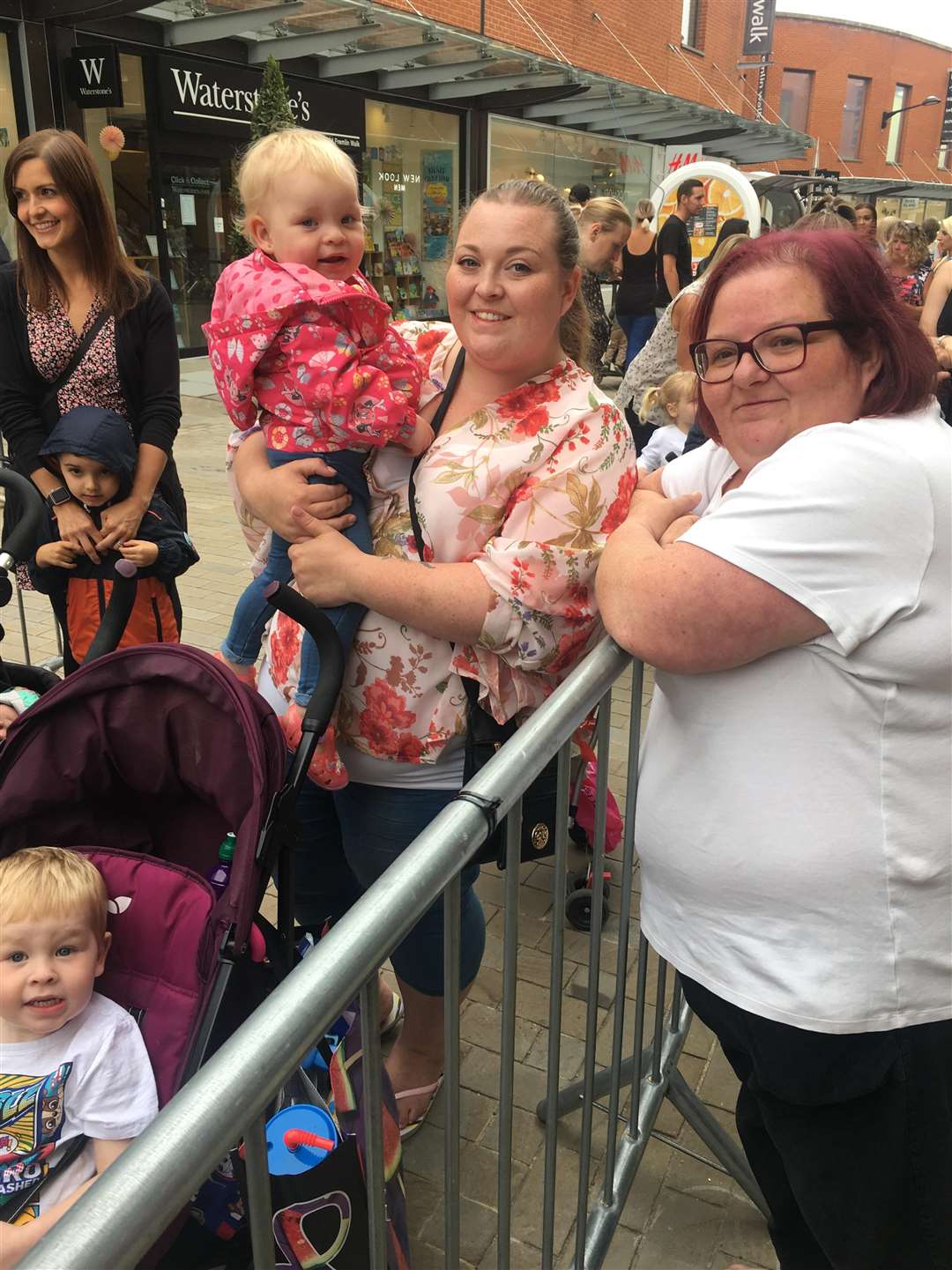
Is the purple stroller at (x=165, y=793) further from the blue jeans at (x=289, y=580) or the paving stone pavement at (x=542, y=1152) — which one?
the paving stone pavement at (x=542, y=1152)

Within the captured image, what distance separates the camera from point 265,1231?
0.86m

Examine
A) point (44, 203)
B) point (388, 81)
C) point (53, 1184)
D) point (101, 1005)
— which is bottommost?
point (53, 1184)

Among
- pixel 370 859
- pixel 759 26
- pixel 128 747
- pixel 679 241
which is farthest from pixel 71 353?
pixel 759 26

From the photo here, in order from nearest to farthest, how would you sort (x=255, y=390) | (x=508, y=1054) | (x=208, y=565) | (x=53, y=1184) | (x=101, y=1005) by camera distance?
(x=508, y=1054) → (x=53, y=1184) → (x=101, y=1005) → (x=255, y=390) → (x=208, y=565)

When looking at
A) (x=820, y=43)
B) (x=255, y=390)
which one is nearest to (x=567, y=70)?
(x=255, y=390)

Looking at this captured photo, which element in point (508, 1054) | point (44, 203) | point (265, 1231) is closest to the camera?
point (265, 1231)

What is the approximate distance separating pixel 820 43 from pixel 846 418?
39703 mm

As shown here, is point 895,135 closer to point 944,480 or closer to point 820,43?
point 820,43

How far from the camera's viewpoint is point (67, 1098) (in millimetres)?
1577

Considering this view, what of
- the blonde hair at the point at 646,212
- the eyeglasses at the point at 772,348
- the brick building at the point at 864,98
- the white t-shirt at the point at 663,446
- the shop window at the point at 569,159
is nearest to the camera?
the eyeglasses at the point at 772,348

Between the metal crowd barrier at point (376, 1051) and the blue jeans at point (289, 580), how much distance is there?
1.75 feet

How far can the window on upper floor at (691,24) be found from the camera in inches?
918

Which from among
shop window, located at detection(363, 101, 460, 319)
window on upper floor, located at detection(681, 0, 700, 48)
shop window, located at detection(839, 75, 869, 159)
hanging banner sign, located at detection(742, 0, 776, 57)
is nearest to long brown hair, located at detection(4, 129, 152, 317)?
shop window, located at detection(363, 101, 460, 319)

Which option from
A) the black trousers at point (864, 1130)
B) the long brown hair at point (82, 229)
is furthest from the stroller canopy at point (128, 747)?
the long brown hair at point (82, 229)
